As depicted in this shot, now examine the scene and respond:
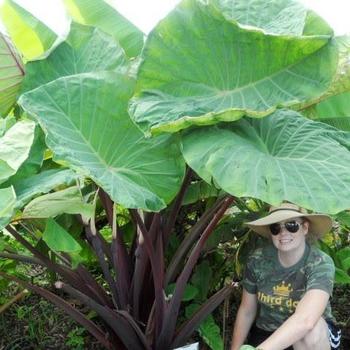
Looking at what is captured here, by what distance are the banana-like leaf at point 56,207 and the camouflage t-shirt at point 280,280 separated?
0.64 m

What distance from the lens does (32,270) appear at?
2.74 m

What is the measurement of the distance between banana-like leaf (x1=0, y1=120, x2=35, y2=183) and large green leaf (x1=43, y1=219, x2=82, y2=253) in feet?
0.60

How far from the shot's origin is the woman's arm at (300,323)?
152 centimetres

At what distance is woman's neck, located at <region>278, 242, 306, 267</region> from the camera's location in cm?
169

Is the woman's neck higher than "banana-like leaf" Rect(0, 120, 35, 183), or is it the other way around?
"banana-like leaf" Rect(0, 120, 35, 183)

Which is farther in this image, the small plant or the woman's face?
the small plant

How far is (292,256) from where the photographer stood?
1697 millimetres

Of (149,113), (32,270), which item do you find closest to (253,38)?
(149,113)

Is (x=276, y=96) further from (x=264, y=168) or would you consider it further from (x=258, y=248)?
(x=258, y=248)

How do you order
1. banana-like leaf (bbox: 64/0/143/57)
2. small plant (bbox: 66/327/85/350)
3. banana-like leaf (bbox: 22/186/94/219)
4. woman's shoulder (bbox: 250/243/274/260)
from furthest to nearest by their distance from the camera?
small plant (bbox: 66/327/85/350) < banana-like leaf (bbox: 64/0/143/57) < woman's shoulder (bbox: 250/243/274/260) < banana-like leaf (bbox: 22/186/94/219)

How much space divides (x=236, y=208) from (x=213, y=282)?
1.04 feet

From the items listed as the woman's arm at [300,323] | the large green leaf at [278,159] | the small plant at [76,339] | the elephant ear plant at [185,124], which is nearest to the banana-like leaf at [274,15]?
the elephant ear plant at [185,124]

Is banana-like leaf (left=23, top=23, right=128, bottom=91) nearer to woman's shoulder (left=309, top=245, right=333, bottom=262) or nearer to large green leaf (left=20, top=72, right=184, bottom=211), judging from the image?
large green leaf (left=20, top=72, right=184, bottom=211)

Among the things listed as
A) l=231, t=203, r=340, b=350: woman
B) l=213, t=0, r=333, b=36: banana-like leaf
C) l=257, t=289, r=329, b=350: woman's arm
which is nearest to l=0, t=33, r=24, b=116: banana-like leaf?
l=213, t=0, r=333, b=36: banana-like leaf
